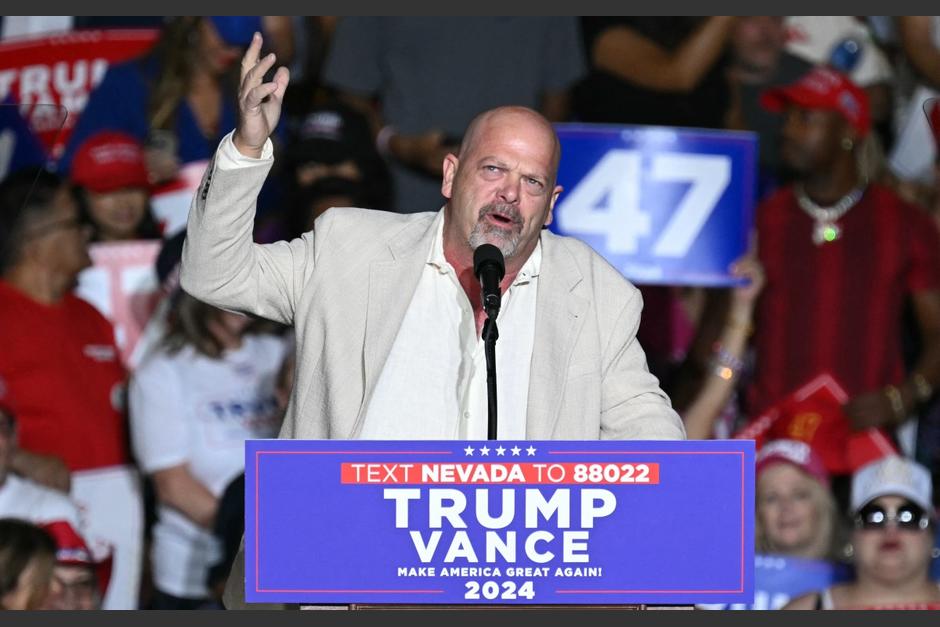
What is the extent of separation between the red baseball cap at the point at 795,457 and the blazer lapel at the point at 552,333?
8.98 feet

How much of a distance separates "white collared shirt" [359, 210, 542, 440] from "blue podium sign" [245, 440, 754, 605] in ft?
1.57

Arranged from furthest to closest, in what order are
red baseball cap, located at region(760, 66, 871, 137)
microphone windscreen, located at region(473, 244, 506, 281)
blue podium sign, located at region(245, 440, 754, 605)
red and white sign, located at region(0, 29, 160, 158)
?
red and white sign, located at region(0, 29, 160, 158) → red baseball cap, located at region(760, 66, 871, 137) → microphone windscreen, located at region(473, 244, 506, 281) → blue podium sign, located at region(245, 440, 754, 605)

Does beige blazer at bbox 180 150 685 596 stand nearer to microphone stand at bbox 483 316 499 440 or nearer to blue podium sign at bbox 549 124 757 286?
microphone stand at bbox 483 316 499 440

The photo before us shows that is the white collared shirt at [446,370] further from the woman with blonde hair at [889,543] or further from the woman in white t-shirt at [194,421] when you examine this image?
the woman in white t-shirt at [194,421]

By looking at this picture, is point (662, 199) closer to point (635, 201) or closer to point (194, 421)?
point (635, 201)

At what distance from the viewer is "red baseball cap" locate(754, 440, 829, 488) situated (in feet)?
20.5

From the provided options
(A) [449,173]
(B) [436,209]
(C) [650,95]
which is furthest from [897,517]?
(A) [449,173]

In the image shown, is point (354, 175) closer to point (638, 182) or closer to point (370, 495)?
point (638, 182)

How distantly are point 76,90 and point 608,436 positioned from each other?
381cm

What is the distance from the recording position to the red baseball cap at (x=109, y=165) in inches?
259

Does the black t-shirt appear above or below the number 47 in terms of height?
above

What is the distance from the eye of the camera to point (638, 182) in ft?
21.7

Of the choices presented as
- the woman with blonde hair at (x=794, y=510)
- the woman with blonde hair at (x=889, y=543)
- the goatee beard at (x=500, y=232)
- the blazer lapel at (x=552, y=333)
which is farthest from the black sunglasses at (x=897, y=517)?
the goatee beard at (x=500, y=232)

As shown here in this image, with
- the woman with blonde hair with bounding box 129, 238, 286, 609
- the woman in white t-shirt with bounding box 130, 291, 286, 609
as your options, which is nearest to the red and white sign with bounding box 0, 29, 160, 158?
the woman with blonde hair with bounding box 129, 238, 286, 609
